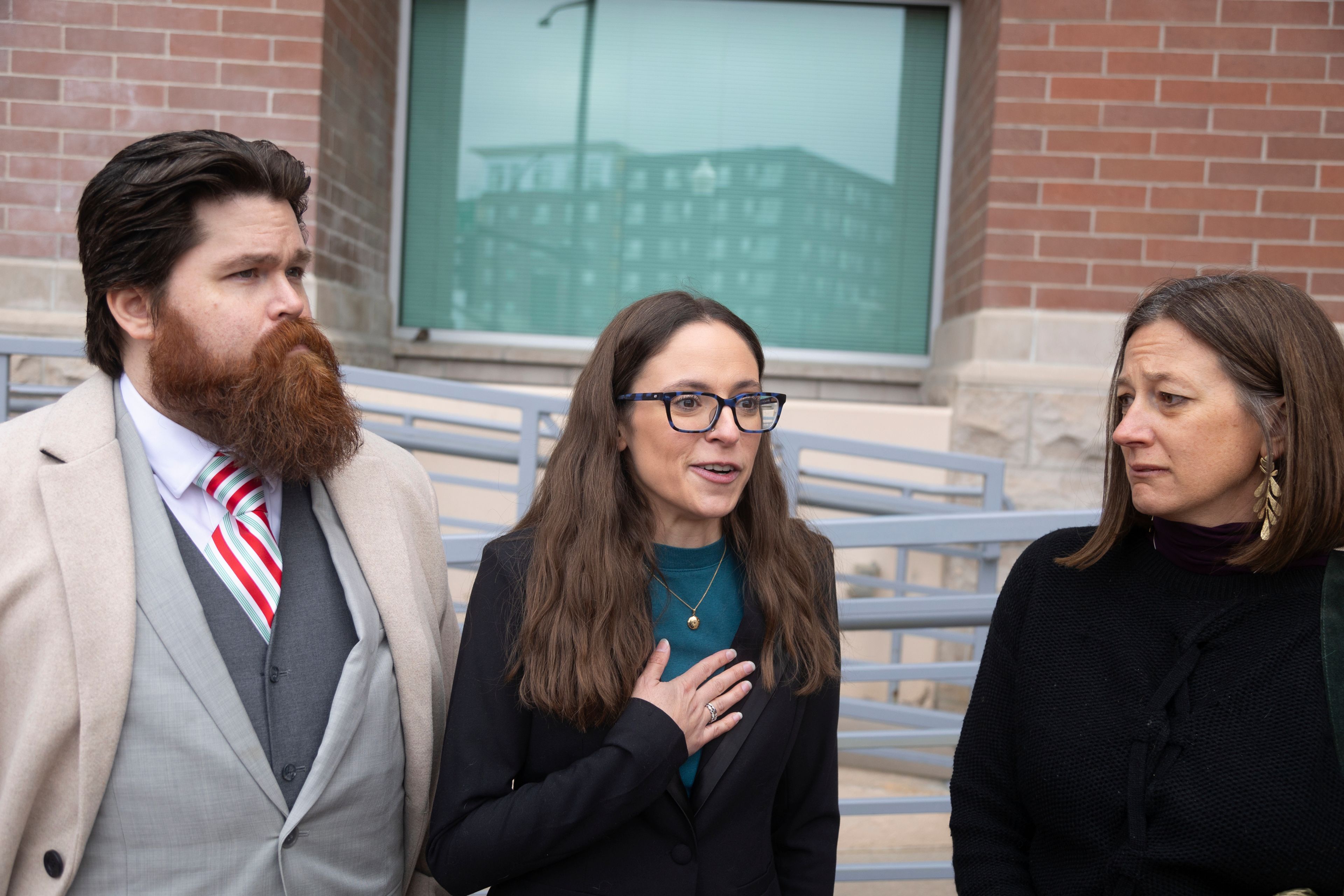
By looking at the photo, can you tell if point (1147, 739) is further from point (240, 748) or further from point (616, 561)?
point (240, 748)

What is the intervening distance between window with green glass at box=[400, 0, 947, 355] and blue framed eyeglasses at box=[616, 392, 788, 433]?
4471 mm

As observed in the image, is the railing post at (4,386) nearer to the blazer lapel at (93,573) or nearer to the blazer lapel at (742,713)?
the blazer lapel at (93,573)

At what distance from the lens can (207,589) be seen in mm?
1742

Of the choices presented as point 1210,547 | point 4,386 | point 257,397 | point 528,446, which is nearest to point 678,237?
point 528,446

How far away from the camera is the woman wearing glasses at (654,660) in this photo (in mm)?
1759

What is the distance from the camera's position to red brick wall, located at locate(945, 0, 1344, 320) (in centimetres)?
509

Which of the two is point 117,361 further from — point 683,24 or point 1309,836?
point 683,24

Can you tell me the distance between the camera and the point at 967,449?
214 inches

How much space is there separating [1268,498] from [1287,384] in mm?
191

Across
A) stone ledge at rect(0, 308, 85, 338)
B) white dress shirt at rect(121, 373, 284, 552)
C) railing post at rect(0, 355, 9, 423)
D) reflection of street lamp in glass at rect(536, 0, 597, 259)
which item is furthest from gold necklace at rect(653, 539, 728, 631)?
reflection of street lamp in glass at rect(536, 0, 597, 259)

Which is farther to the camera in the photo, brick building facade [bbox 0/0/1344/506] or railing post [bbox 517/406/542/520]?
brick building facade [bbox 0/0/1344/506]

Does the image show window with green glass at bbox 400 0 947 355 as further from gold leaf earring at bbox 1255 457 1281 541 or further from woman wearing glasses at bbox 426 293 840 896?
gold leaf earring at bbox 1255 457 1281 541

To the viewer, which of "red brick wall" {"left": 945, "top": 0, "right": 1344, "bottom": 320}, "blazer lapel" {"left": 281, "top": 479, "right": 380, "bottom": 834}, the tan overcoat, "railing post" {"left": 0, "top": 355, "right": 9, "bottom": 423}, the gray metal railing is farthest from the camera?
"red brick wall" {"left": 945, "top": 0, "right": 1344, "bottom": 320}

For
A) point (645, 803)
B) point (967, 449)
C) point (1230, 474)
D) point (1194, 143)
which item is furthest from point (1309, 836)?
point (1194, 143)
